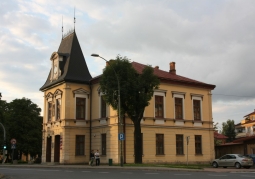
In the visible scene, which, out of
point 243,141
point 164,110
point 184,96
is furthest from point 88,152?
point 243,141

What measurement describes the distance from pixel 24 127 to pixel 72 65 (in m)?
22.8

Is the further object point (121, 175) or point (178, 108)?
point (178, 108)

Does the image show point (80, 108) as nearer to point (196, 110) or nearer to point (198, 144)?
point (196, 110)

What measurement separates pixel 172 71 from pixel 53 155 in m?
18.2

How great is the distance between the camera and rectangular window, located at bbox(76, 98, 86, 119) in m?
40.1

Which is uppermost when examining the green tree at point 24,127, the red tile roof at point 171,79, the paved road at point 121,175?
the red tile roof at point 171,79

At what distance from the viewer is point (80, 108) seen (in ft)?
132

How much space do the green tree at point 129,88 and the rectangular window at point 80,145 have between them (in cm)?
894

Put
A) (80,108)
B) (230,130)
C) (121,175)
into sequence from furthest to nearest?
(230,130) < (80,108) < (121,175)

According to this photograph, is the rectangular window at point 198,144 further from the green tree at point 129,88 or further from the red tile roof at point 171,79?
the green tree at point 129,88

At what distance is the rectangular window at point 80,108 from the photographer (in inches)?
1577

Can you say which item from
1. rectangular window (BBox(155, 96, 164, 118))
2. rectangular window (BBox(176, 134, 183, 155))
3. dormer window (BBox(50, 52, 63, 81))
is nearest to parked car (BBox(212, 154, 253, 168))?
rectangular window (BBox(176, 134, 183, 155))

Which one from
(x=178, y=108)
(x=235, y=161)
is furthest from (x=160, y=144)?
(x=235, y=161)

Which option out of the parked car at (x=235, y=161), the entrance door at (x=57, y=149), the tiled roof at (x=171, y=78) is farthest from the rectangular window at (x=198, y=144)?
the entrance door at (x=57, y=149)
